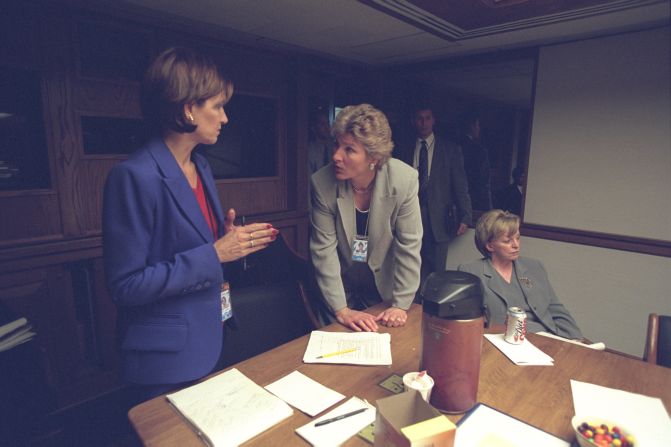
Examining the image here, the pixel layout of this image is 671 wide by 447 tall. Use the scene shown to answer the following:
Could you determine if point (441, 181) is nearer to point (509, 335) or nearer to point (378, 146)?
point (378, 146)

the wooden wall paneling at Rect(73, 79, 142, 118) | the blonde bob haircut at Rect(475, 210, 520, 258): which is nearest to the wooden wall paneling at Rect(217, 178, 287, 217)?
the wooden wall paneling at Rect(73, 79, 142, 118)

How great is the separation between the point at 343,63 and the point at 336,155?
262 cm

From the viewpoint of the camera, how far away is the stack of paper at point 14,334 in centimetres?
176

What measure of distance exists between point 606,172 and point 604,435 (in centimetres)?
291

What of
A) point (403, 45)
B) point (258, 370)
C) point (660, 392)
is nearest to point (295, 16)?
point (403, 45)

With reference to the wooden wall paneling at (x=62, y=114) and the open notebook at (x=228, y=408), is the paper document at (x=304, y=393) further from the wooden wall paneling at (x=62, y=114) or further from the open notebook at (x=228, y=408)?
the wooden wall paneling at (x=62, y=114)

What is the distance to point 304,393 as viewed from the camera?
1.14 meters

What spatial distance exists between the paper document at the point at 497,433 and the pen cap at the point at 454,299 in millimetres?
265

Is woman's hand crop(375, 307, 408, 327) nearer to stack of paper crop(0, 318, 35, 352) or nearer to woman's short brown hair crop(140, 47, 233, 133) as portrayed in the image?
woman's short brown hair crop(140, 47, 233, 133)

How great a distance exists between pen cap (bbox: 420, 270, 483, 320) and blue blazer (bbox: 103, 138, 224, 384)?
656 mm

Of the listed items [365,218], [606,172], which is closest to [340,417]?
[365,218]

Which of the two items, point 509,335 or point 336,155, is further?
point 336,155

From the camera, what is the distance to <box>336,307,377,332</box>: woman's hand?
1554 mm

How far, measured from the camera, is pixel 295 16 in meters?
2.64
